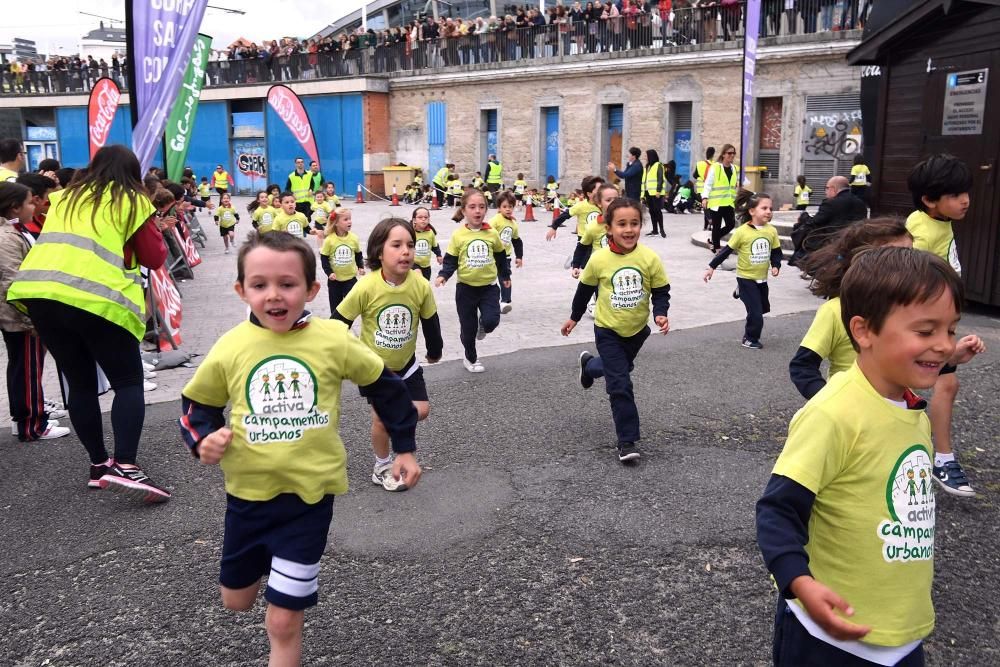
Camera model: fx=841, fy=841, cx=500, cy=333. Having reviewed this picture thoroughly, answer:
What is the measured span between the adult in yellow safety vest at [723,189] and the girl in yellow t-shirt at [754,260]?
22.3 feet

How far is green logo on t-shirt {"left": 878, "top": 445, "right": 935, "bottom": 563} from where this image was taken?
83.5 inches

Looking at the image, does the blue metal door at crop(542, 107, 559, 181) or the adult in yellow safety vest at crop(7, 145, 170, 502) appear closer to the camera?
the adult in yellow safety vest at crop(7, 145, 170, 502)

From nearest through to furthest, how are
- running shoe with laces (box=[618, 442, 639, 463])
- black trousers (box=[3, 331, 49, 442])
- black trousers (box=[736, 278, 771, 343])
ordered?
1. running shoe with laces (box=[618, 442, 639, 463])
2. black trousers (box=[3, 331, 49, 442])
3. black trousers (box=[736, 278, 771, 343])

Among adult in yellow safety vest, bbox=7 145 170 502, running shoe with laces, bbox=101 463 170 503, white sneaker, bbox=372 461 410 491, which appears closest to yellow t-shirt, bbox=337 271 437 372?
white sneaker, bbox=372 461 410 491

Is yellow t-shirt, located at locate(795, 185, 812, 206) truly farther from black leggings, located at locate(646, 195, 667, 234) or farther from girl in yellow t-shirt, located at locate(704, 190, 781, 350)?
girl in yellow t-shirt, located at locate(704, 190, 781, 350)

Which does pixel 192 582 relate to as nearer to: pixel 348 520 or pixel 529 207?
pixel 348 520

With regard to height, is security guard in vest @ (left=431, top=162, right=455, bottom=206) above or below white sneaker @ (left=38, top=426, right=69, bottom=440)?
above

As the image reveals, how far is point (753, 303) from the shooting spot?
848cm

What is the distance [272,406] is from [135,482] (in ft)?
→ 7.47

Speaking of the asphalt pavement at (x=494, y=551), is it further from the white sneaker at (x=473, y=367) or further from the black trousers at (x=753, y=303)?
the black trousers at (x=753, y=303)

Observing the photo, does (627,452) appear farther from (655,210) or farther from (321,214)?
(655,210)

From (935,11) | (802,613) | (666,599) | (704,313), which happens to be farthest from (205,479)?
(935,11)

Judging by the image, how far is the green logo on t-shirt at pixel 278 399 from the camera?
2824 mm

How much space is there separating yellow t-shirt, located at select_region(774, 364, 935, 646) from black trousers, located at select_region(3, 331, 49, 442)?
5253mm
